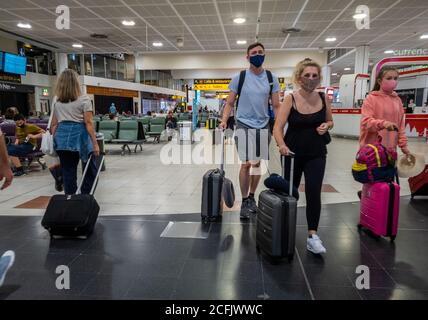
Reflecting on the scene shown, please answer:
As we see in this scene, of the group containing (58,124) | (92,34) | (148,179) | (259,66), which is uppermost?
(92,34)

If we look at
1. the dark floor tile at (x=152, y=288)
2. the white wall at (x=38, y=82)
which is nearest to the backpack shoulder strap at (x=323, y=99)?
the dark floor tile at (x=152, y=288)

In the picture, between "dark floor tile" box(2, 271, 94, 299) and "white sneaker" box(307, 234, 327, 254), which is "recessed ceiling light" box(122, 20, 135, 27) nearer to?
"dark floor tile" box(2, 271, 94, 299)

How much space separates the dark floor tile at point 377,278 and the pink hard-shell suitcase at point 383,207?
558 millimetres

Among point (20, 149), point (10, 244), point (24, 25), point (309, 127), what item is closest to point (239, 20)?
point (24, 25)

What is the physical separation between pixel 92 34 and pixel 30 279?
1108 centimetres

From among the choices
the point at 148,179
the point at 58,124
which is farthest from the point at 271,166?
the point at 58,124

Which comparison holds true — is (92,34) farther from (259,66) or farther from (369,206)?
(369,206)

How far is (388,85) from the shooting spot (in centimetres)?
281

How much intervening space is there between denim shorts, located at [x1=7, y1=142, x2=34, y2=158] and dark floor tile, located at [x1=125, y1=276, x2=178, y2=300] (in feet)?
16.2

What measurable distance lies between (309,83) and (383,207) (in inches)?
48.0

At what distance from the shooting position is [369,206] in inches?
111

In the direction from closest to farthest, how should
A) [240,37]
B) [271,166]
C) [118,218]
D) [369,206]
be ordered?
[369,206] → [118,218] → [271,166] → [240,37]

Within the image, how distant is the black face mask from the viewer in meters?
2.35

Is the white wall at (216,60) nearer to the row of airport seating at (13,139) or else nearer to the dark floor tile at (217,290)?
the row of airport seating at (13,139)
